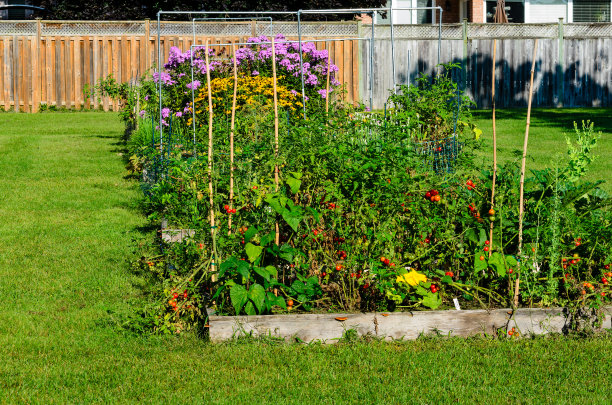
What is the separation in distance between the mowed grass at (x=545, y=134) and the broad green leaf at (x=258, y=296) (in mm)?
4793

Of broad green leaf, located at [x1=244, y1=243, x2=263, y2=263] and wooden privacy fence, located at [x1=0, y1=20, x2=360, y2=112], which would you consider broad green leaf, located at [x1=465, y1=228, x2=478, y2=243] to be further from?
wooden privacy fence, located at [x1=0, y1=20, x2=360, y2=112]

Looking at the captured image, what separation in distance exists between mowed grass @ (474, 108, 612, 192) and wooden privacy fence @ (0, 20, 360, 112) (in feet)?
12.7

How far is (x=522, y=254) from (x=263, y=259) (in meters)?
1.55

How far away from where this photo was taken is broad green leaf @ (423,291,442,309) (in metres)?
4.59

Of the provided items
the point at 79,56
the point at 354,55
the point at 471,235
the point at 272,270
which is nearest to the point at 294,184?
the point at 272,270

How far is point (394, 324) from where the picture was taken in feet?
14.7

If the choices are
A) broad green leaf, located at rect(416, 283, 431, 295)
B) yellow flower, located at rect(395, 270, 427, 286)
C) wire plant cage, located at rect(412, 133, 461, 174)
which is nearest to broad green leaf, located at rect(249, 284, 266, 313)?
yellow flower, located at rect(395, 270, 427, 286)

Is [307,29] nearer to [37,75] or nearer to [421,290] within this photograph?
[37,75]

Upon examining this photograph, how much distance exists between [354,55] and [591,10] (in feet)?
36.2

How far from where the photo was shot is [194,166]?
18.2 feet

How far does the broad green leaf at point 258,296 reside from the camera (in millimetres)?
4441

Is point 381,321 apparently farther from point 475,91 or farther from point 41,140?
point 475,91

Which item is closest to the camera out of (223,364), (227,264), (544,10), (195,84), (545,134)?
(223,364)

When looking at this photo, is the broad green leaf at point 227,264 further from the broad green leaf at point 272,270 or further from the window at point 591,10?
the window at point 591,10
